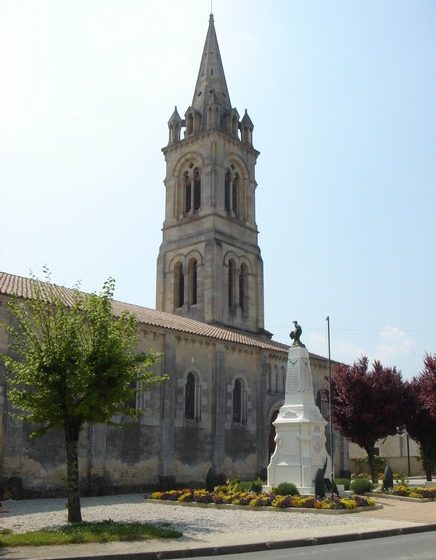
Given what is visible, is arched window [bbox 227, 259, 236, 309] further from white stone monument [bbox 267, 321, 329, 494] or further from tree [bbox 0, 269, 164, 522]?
tree [bbox 0, 269, 164, 522]

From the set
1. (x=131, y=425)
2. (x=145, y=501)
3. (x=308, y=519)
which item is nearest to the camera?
(x=308, y=519)

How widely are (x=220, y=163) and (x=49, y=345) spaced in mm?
28494

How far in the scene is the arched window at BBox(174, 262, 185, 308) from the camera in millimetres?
41125

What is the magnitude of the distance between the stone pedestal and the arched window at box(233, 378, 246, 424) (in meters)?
8.46

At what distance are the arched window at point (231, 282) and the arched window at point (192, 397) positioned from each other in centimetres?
1100

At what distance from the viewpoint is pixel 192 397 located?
30.1 metres

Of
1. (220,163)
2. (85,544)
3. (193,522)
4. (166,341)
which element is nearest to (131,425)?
(166,341)

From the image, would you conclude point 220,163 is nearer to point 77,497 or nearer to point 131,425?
point 131,425

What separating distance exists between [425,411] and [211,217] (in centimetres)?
1703

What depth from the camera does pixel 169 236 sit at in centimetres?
4266

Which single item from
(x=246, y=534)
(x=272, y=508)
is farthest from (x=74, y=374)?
(x=272, y=508)

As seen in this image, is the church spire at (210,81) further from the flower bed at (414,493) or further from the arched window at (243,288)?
the flower bed at (414,493)

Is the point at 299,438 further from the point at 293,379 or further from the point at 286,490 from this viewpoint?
the point at 293,379

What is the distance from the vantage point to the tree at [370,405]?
101ft
